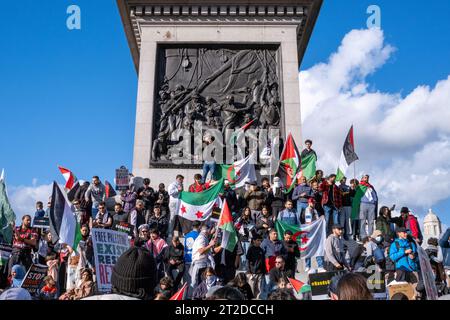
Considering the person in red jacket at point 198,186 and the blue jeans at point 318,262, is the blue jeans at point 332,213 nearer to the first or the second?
the blue jeans at point 318,262

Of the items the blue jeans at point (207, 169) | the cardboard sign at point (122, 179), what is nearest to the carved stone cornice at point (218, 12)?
the blue jeans at point (207, 169)

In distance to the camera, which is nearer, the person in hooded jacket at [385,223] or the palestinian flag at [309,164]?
the person in hooded jacket at [385,223]

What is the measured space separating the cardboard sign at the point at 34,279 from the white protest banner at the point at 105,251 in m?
2.10

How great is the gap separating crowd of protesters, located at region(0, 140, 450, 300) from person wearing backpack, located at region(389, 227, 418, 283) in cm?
2

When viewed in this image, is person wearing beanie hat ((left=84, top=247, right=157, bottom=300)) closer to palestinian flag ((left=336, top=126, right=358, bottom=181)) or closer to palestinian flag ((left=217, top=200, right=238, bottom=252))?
palestinian flag ((left=217, top=200, right=238, bottom=252))

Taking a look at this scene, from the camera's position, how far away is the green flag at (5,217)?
13704 millimetres

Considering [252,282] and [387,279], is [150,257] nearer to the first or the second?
[252,282]

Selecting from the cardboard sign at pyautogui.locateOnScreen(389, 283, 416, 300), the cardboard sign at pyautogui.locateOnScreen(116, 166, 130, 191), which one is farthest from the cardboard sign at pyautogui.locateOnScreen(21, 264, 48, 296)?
the cardboard sign at pyautogui.locateOnScreen(116, 166, 130, 191)

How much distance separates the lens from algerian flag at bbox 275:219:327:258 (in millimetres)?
11914

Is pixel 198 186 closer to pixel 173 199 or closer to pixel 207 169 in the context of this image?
pixel 173 199

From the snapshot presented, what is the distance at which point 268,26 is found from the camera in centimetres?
1920

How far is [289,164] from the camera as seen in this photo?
15.9m

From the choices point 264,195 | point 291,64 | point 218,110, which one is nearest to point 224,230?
point 264,195

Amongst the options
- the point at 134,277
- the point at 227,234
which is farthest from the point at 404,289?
the point at 134,277
